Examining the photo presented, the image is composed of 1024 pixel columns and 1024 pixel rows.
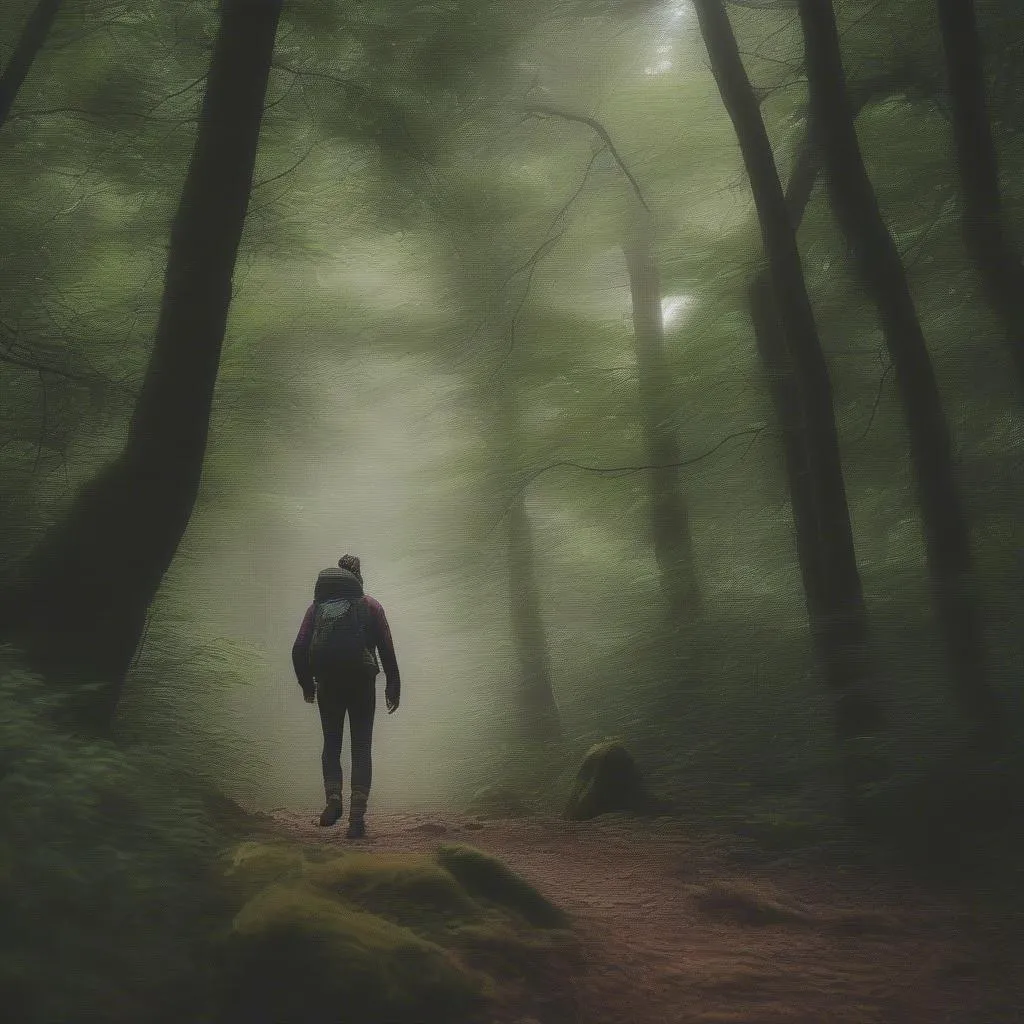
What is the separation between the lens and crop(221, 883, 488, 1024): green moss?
101 inches

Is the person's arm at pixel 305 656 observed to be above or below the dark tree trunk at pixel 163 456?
below

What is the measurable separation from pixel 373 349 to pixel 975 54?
7.45 m

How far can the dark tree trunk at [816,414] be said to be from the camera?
6.02 m

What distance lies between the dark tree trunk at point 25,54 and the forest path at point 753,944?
5.59 metres

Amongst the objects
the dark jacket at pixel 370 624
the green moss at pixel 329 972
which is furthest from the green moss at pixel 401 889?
the dark jacket at pixel 370 624

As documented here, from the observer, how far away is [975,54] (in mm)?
6336

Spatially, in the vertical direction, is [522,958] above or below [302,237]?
below

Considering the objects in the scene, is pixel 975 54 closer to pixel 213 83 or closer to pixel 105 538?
pixel 213 83

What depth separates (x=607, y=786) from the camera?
6.92 metres

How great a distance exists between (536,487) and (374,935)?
7938mm

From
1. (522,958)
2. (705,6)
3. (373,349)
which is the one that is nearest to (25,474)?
(522,958)

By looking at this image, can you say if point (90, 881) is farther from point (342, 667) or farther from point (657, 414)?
point (657, 414)

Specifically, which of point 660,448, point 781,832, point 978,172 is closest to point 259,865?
point 781,832

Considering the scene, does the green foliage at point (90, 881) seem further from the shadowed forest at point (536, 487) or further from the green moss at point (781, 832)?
the green moss at point (781, 832)
